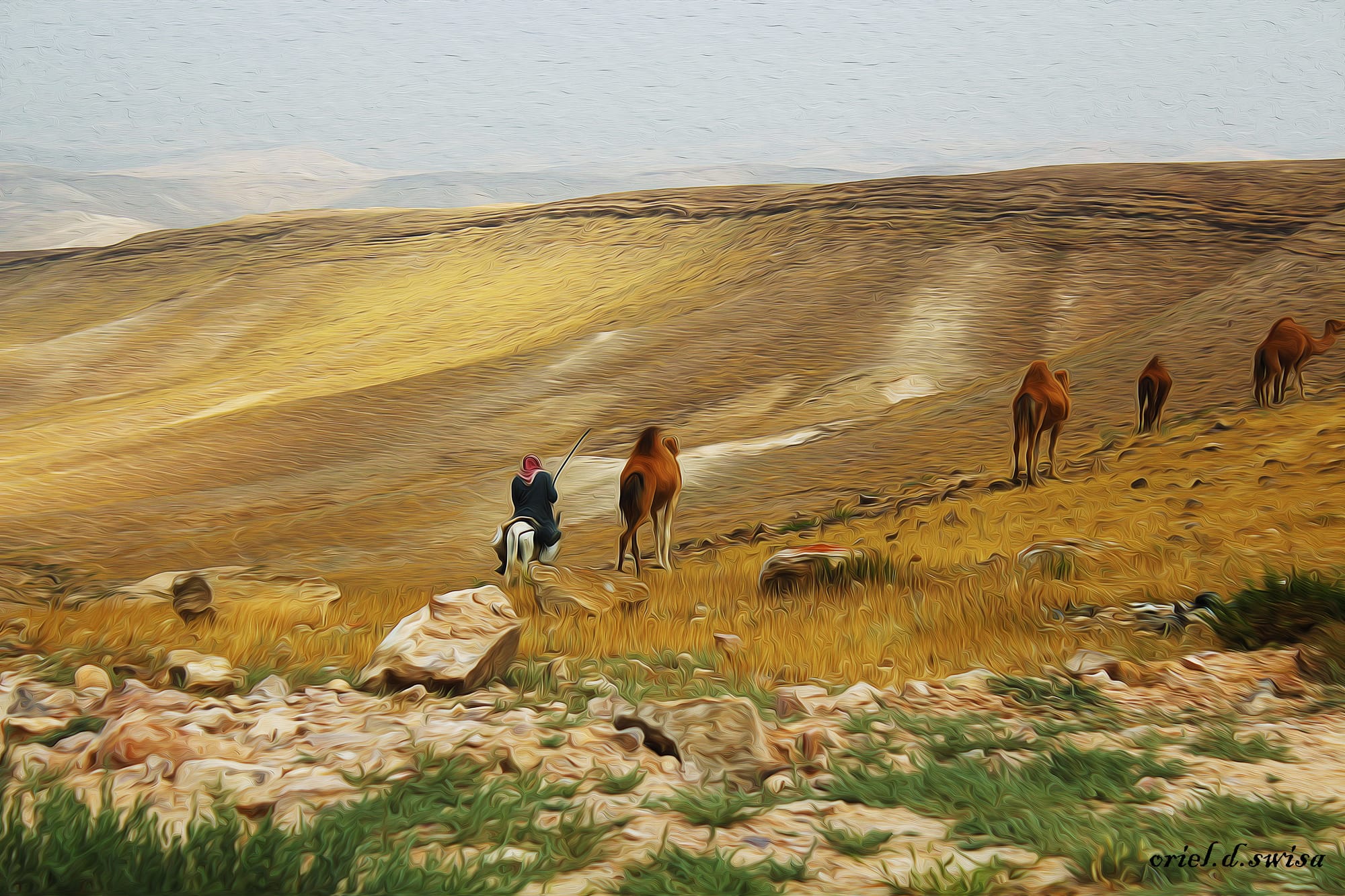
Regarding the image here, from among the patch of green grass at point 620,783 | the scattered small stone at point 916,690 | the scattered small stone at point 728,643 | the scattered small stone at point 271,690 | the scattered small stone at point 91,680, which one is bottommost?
the scattered small stone at point 728,643

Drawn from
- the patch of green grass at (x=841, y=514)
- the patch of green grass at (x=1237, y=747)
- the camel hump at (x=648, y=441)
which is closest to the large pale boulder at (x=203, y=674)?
the patch of green grass at (x=1237, y=747)

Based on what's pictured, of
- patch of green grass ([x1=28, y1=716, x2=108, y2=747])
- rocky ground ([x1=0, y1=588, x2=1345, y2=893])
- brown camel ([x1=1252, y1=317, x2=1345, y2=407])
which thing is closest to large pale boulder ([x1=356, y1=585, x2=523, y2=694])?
rocky ground ([x1=0, y1=588, x2=1345, y2=893])

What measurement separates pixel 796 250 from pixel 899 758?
31.7 metres

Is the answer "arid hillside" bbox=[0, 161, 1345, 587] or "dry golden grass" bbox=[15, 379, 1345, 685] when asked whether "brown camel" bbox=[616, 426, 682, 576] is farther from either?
"arid hillside" bbox=[0, 161, 1345, 587]

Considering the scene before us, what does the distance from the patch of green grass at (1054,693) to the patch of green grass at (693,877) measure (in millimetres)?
2474

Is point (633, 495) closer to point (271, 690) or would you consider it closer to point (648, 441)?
point (648, 441)

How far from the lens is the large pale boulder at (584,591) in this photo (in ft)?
24.3

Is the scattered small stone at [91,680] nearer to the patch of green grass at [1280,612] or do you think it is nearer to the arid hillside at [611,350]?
the patch of green grass at [1280,612]

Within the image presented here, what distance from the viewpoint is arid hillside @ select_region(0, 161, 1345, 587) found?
1778 centimetres

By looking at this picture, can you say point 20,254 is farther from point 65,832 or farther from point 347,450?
point 65,832

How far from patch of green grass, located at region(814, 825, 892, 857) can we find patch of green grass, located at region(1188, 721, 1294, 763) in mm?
1761

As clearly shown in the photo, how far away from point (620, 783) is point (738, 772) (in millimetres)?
469

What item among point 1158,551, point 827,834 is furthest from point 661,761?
point 1158,551

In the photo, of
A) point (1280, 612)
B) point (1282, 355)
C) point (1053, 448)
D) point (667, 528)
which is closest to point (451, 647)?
point (1280, 612)
